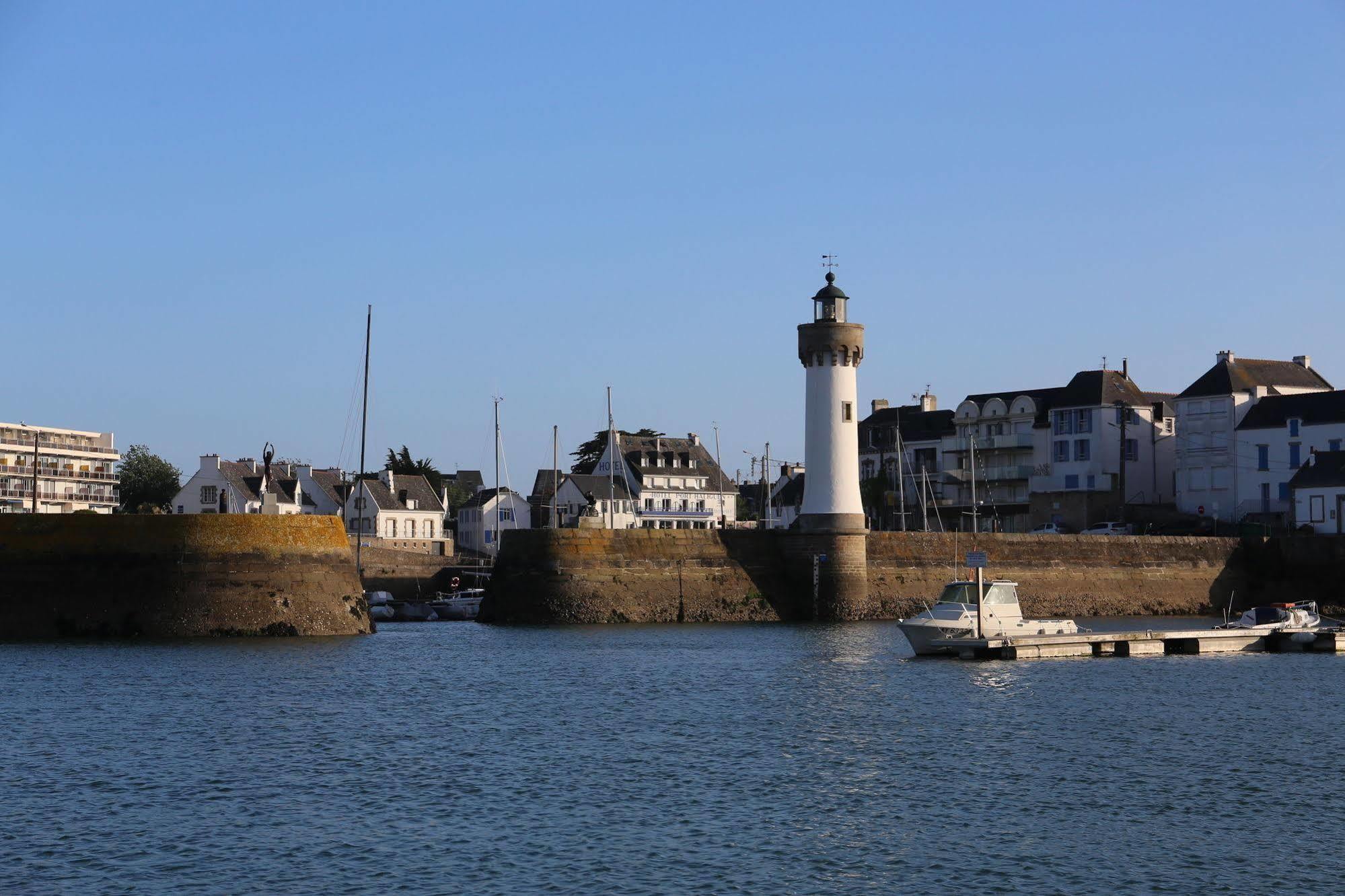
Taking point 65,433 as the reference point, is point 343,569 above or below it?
below

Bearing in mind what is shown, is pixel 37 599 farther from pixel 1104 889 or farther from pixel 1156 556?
pixel 1156 556

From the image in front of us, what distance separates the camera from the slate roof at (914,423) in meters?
107

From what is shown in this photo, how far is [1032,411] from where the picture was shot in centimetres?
9931

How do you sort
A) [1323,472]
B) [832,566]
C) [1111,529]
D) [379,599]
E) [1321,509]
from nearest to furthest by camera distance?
[832,566] → [379,599] → [1321,509] → [1323,472] → [1111,529]

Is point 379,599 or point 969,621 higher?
point 379,599

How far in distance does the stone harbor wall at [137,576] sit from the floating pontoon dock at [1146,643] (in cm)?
2022

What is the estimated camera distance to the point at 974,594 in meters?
50.3

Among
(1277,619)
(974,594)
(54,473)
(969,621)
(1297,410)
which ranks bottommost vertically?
(1277,619)

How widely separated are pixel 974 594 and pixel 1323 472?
37.9 meters

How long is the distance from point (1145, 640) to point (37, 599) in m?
33.6

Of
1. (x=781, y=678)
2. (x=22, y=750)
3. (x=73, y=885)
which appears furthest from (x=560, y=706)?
(x=73, y=885)

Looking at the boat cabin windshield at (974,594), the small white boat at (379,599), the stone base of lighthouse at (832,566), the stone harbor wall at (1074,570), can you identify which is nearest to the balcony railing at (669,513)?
the small white boat at (379,599)

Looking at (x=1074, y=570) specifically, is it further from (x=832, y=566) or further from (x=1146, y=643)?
(x=1146, y=643)

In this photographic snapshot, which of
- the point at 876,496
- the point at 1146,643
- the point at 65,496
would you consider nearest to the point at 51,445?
the point at 65,496
